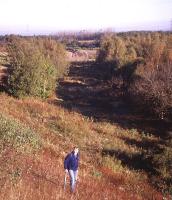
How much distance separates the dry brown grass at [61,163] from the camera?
13.8 metres

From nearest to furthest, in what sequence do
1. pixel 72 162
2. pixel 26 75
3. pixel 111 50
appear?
pixel 72 162, pixel 26 75, pixel 111 50

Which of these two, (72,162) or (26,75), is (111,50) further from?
(72,162)

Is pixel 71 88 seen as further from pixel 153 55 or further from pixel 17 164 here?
pixel 17 164

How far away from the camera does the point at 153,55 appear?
73000 mm

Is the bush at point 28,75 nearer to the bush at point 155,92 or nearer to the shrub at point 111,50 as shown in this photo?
the bush at point 155,92

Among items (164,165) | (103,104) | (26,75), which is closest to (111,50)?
(103,104)

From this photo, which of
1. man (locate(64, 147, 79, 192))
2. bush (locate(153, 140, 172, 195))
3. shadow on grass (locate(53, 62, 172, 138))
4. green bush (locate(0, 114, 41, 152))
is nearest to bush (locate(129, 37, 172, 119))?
shadow on grass (locate(53, 62, 172, 138))

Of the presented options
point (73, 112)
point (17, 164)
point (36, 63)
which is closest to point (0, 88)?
point (36, 63)

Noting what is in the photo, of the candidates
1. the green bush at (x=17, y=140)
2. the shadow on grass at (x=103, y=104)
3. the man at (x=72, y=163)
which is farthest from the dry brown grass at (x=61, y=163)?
the shadow on grass at (x=103, y=104)

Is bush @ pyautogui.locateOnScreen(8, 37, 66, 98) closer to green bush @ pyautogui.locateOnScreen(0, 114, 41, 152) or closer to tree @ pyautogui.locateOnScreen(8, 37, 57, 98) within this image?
tree @ pyautogui.locateOnScreen(8, 37, 57, 98)

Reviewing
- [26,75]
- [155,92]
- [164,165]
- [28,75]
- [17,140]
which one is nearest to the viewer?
[17,140]

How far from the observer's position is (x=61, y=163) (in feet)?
68.4

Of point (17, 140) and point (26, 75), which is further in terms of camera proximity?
point (26, 75)

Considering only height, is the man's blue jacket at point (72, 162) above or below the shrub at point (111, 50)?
above
